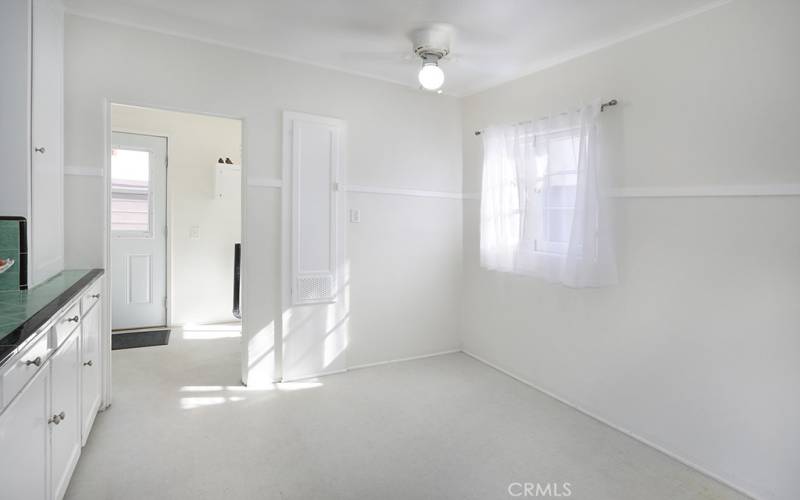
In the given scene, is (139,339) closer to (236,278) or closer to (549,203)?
(236,278)

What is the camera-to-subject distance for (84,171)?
8.59ft

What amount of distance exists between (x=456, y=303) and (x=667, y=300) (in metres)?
2.01

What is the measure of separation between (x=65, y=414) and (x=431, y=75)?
9.13 feet

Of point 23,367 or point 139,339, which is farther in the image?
point 139,339

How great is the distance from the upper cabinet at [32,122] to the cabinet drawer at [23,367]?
0.79 meters

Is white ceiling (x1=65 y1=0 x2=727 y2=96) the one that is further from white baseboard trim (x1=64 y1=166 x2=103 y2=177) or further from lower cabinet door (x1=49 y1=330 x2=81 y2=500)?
lower cabinet door (x1=49 y1=330 x2=81 y2=500)

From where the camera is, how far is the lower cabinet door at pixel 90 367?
84.2 inches

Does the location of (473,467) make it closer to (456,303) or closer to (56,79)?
(456,303)

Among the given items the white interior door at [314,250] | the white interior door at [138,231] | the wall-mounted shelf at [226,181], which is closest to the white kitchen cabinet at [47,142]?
the white interior door at [314,250]

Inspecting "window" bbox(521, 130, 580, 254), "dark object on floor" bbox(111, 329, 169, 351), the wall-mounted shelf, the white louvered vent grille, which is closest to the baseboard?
"window" bbox(521, 130, 580, 254)

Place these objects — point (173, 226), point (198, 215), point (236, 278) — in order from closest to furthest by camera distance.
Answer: point (173, 226)
point (198, 215)
point (236, 278)

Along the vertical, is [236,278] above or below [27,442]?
above

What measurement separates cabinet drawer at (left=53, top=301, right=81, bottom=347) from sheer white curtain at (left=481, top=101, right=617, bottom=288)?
273cm

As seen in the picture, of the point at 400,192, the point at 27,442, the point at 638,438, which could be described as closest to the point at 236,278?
the point at 400,192
